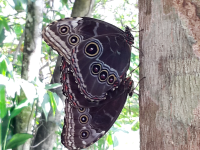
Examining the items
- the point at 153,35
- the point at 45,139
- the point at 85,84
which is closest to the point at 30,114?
the point at 45,139

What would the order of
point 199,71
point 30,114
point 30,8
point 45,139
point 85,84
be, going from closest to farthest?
point 199,71, point 85,84, point 30,8, point 30,114, point 45,139

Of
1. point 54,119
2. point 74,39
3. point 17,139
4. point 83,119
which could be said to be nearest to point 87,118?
point 83,119

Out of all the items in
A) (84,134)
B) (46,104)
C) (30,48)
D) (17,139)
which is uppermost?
(30,48)

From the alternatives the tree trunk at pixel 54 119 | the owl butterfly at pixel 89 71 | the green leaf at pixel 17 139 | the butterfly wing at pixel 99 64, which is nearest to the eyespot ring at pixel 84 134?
the owl butterfly at pixel 89 71

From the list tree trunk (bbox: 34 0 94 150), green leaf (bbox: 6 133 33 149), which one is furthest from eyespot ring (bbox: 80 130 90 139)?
tree trunk (bbox: 34 0 94 150)

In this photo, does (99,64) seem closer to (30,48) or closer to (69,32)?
(69,32)

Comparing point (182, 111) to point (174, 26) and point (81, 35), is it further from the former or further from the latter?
point (81, 35)

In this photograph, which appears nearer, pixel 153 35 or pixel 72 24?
pixel 153 35
